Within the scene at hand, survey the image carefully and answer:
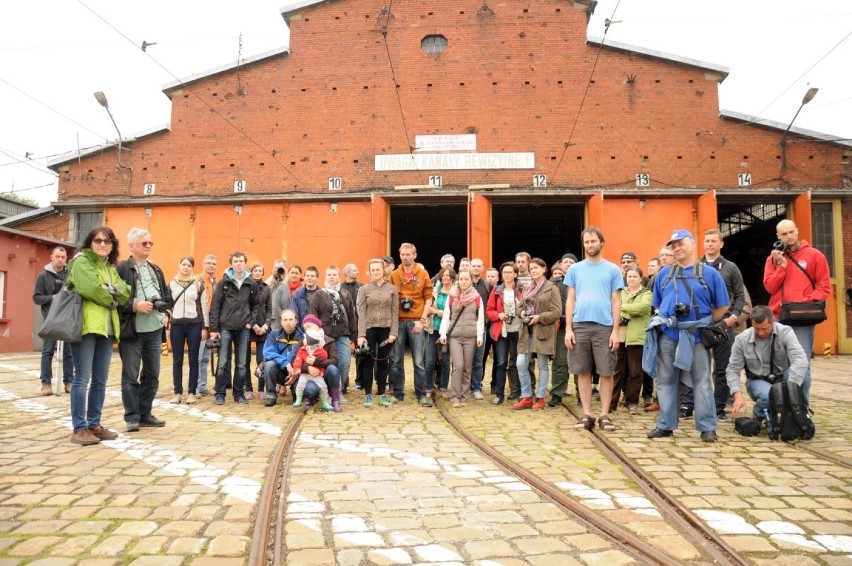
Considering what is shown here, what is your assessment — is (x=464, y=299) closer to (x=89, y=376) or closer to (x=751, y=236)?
(x=89, y=376)

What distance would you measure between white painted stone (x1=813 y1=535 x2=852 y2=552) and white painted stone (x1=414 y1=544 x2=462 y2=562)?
6.07 feet

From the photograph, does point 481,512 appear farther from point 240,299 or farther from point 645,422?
point 240,299

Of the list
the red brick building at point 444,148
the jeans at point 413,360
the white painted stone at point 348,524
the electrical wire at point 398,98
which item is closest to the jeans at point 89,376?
the white painted stone at point 348,524

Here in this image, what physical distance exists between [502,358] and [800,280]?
3700 millimetres

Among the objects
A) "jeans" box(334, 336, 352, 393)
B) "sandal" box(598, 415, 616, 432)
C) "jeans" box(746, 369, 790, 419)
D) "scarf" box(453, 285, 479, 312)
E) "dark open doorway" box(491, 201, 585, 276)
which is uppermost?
"dark open doorway" box(491, 201, 585, 276)

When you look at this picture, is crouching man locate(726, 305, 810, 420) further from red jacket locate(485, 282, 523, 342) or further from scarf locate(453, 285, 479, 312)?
scarf locate(453, 285, 479, 312)

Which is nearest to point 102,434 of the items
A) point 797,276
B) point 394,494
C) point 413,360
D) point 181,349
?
point 181,349

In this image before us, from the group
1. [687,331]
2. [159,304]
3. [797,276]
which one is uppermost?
[797,276]

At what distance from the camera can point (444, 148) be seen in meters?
18.4

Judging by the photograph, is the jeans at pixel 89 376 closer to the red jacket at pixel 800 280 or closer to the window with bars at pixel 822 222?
the red jacket at pixel 800 280

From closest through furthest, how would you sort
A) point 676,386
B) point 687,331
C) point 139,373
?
point 687,331 → point 676,386 → point 139,373

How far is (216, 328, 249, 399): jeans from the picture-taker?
26.2ft

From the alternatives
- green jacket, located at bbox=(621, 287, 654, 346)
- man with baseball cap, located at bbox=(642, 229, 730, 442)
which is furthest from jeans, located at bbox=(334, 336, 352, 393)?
man with baseball cap, located at bbox=(642, 229, 730, 442)

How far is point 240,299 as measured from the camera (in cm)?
806
